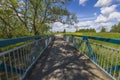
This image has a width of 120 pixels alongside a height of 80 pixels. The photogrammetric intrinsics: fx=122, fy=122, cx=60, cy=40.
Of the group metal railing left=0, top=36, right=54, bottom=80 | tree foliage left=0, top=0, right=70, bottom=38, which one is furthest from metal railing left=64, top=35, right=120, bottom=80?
tree foliage left=0, top=0, right=70, bottom=38

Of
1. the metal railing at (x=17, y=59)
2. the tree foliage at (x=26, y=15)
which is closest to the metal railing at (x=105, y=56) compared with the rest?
the metal railing at (x=17, y=59)

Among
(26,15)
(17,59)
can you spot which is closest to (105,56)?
(17,59)

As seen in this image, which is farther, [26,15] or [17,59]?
[26,15]

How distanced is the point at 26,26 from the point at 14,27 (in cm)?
176

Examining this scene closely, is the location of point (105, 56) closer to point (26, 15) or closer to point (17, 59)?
point (17, 59)

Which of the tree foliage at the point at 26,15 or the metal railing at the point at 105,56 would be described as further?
the tree foliage at the point at 26,15

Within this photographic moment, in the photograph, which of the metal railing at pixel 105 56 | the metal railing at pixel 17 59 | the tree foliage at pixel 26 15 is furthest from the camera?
the tree foliage at pixel 26 15

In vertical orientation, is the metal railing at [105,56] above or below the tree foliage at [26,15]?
below

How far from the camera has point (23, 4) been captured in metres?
14.6

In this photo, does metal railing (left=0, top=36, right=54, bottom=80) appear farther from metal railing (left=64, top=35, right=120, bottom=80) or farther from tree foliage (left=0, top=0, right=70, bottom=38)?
tree foliage (left=0, top=0, right=70, bottom=38)

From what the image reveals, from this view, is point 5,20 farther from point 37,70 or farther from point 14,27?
point 37,70

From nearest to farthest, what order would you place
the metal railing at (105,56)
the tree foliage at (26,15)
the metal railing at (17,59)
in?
1. the metal railing at (17,59)
2. the metal railing at (105,56)
3. the tree foliage at (26,15)

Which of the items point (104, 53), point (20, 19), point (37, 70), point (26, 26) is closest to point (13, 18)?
point (20, 19)

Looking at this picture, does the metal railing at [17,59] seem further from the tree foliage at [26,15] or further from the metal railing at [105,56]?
the tree foliage at [26,15]
